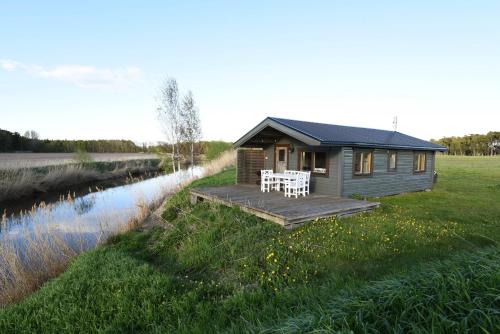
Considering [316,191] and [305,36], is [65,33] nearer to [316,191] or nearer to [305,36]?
[305,36]

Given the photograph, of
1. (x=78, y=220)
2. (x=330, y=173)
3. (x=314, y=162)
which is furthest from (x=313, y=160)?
(x=78, y=220)

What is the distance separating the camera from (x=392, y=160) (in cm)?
1143

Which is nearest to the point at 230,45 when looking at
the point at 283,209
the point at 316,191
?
the point at 316,191

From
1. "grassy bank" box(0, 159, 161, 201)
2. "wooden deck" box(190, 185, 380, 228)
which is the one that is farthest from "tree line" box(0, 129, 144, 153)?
"wooden deck" box(190, 185, 380, 228)

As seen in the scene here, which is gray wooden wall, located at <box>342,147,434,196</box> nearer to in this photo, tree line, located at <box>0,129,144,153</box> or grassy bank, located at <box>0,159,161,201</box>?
grassy bank, located at <box>0,159,161,201</box>

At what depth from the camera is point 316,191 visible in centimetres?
1026

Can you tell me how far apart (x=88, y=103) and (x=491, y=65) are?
77.9 feet

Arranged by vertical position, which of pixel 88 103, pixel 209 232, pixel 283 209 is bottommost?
pixel 209 232

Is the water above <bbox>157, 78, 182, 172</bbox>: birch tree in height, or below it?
below

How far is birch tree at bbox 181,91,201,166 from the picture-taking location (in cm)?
2181

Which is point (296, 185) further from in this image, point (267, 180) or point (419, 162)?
point (419, 162)

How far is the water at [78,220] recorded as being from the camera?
7469 millimetres

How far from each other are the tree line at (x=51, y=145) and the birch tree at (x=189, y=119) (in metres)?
9.84

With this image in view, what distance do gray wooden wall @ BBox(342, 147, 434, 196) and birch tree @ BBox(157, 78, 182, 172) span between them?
1502 centimetres
